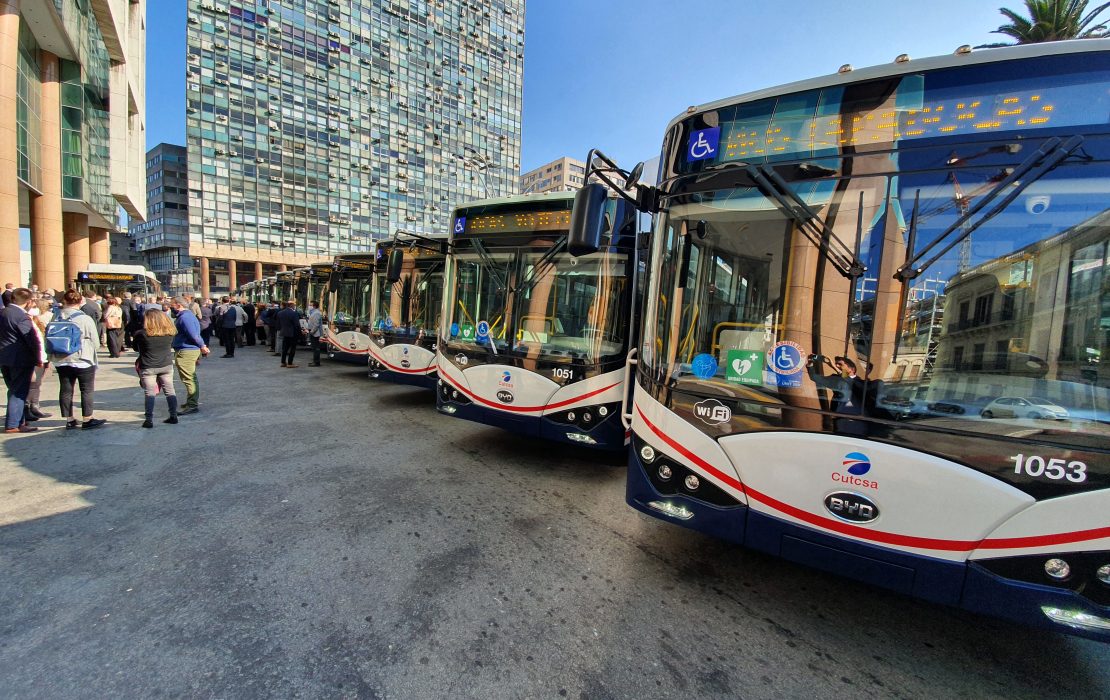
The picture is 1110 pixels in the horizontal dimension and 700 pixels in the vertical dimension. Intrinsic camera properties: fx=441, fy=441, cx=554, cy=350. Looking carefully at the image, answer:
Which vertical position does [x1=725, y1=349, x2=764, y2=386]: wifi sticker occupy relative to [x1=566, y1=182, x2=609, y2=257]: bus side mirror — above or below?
below

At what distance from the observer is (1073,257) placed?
2.04 m

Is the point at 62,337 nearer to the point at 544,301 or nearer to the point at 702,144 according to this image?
the point at 544,301

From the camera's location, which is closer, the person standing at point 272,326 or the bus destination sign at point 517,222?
the bus destination sign at point 517,222

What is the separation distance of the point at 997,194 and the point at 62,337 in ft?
30.9

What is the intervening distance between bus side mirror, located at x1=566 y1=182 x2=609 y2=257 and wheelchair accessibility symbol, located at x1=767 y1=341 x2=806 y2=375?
1.50 metres

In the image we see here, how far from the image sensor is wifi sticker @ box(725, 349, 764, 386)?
2.67 metres

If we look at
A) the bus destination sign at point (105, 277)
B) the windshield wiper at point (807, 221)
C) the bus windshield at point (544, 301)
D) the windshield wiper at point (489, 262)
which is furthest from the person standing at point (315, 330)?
the bus destination sign at point (105, 277)

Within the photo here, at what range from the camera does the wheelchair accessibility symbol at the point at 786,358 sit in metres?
2.56

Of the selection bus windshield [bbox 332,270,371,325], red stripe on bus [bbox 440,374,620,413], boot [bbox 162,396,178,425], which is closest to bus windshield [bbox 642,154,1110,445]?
red stripe on bus [bbox 440,374,620,413]

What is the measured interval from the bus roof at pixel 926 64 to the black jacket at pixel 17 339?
27.2 ft

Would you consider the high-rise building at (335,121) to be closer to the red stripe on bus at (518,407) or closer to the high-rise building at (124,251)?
the high-rise building at (124,251)

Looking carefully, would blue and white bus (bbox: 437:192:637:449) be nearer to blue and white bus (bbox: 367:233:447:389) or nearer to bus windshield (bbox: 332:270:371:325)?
blue and white bus (bbox: 367:233:447:389)

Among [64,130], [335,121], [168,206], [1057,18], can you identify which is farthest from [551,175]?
[1057,18]

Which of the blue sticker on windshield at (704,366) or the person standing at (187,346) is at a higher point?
the blue sticker on windshield at (704,366)
